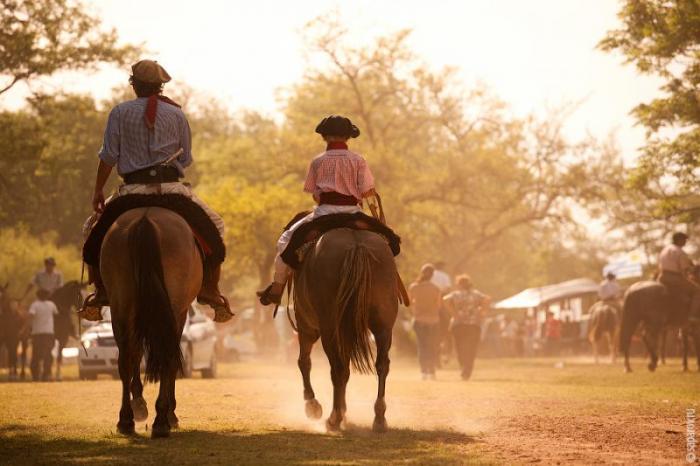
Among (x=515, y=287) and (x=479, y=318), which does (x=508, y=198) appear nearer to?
(x=479, y=318)

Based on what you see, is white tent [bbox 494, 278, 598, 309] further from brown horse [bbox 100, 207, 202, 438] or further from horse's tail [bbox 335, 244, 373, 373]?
brown horse [bbox 100, 207, 202, 438]

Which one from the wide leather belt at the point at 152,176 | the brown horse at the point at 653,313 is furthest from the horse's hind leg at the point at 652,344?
the wide leather belt at the point at 152,176

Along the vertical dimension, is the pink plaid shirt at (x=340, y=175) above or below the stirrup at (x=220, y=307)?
above

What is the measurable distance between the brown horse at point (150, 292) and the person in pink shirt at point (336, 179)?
5.20 ft

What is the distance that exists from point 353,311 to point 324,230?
973 millimetres

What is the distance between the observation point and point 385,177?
2219 inches

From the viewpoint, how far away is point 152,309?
1070cm

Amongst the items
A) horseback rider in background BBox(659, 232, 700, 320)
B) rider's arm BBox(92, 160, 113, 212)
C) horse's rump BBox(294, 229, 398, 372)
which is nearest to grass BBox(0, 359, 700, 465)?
horse's rump BBox(294, 229, 398, 372)

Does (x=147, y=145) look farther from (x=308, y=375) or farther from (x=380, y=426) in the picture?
(x=308, y=375)

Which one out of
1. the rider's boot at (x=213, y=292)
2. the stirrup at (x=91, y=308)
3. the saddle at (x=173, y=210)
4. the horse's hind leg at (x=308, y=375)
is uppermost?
the saddle at (x=173, y=210)

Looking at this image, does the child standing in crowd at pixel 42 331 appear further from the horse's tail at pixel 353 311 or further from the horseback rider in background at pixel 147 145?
the horse's tail at pixel 353 311

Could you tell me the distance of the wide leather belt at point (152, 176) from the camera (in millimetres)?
11586

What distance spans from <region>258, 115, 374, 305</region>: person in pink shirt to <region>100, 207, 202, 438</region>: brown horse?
159cm

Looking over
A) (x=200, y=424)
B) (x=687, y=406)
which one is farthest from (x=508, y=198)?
(x=200, y=424)
